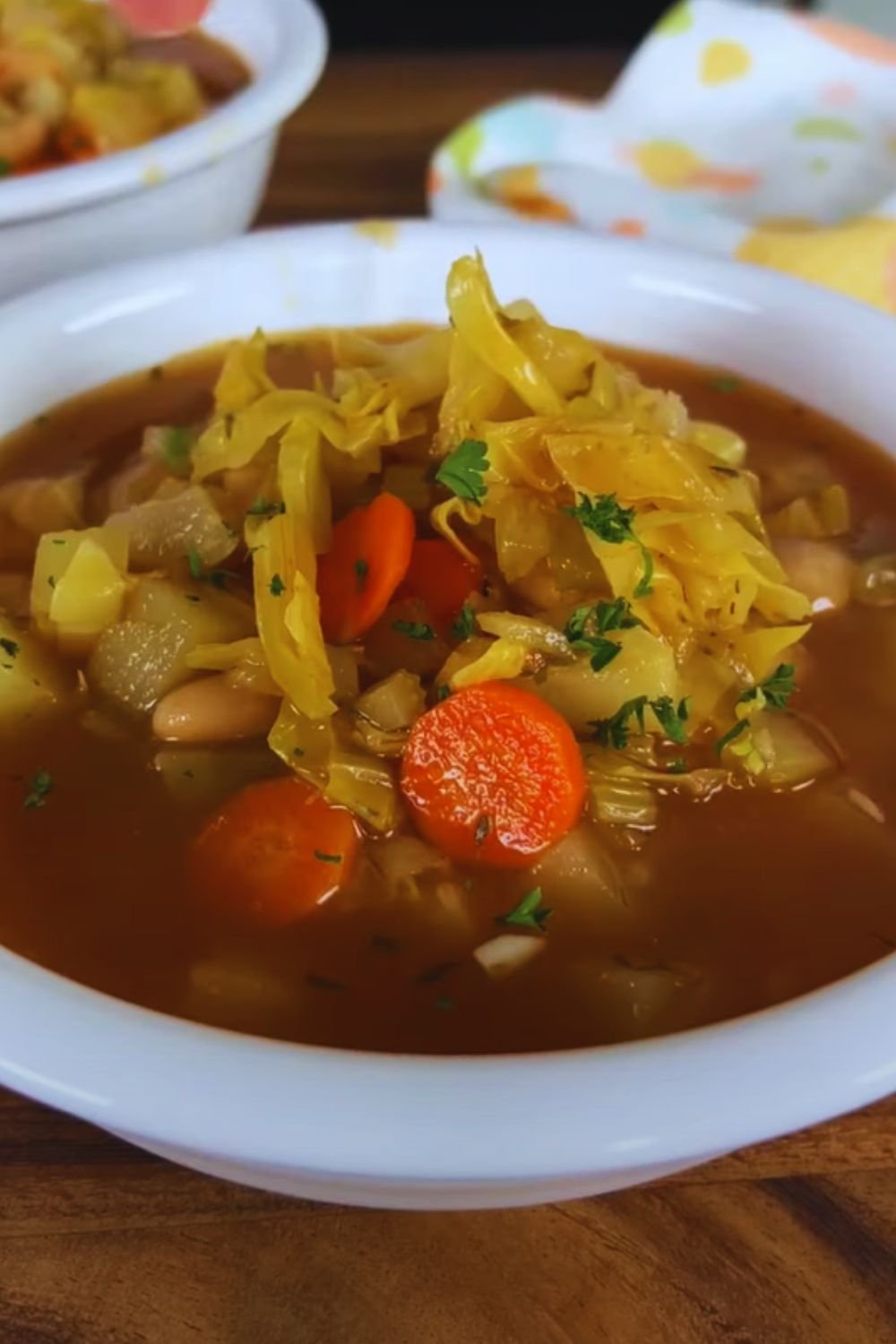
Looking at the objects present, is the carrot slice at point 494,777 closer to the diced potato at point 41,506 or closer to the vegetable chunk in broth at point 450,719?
the vegetable chunk in broth at point 450,719

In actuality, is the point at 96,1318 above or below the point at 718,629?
below

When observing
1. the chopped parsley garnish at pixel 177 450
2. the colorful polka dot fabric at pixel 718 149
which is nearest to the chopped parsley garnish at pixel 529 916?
the chopped parsley garnish at pixel 177 450

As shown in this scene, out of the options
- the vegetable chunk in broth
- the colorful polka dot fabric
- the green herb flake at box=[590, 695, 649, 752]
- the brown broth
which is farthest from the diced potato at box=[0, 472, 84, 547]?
the colorful polka dot fabric

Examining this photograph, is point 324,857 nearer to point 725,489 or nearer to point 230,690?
point 230,690

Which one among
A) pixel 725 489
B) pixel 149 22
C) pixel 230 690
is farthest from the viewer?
pixel 149 22

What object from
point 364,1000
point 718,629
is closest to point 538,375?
point 718,629

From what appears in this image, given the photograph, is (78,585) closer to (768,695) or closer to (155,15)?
(768,695)

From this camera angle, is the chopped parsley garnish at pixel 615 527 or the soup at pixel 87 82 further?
the soup at pixel 87 82
